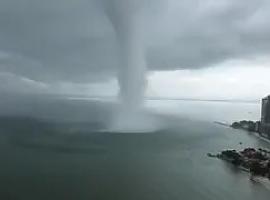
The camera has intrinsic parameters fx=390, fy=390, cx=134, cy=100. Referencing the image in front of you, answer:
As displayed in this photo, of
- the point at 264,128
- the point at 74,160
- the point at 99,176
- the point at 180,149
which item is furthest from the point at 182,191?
the point at 264,128

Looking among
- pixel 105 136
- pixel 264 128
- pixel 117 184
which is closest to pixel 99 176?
pixel 117 184

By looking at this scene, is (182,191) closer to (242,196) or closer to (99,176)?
(242,196)

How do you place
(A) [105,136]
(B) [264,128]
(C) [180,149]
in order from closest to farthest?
(C) [180,149] → (A) [105,136] → (B) [264,128]

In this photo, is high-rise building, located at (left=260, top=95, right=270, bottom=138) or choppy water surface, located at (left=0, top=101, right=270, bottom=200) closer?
choppy water surface, located at (left=0, top=101, right=270, bottom=200)

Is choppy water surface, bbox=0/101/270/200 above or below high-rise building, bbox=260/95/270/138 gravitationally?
below

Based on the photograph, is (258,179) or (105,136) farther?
(105,136)

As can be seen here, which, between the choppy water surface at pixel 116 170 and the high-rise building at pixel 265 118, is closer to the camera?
the choppy water surface at pixel 116 170

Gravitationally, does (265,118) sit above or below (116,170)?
above

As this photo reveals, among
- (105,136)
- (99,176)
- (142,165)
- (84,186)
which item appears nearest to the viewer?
(84,186)

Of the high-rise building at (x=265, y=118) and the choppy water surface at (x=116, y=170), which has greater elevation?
the high-rise building at (x=265, y=118)

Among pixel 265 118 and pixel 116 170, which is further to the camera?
pixel 265 118
